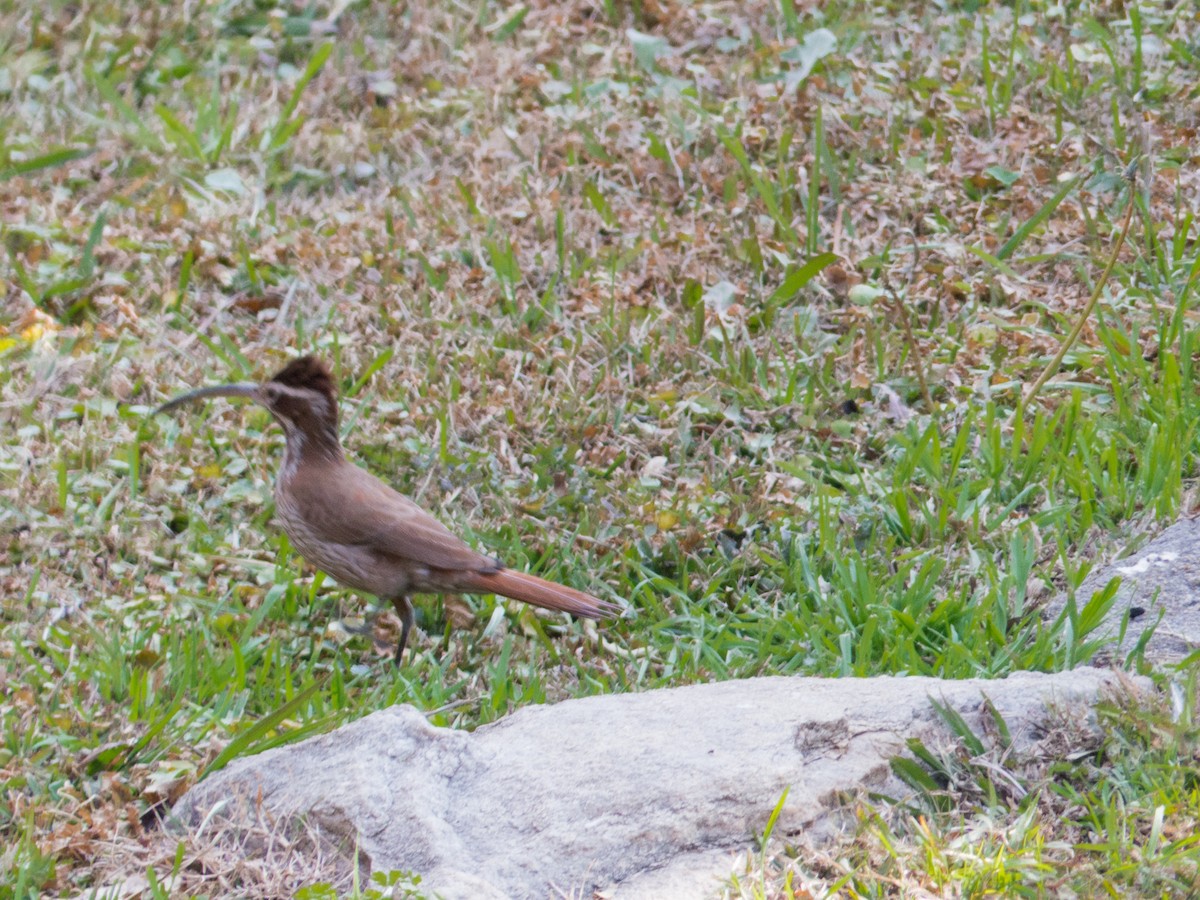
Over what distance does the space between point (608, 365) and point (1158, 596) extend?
2.38 metres

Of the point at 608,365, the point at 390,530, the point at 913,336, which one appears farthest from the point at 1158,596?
the point at 608,365

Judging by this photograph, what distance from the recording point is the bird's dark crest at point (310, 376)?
15.9 feet

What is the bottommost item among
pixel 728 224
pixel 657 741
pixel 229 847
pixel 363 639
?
pixel 363 639

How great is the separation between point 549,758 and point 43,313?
3.79 meters

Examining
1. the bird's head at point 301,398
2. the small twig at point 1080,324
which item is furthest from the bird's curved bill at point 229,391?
the small twig at point 1080,324

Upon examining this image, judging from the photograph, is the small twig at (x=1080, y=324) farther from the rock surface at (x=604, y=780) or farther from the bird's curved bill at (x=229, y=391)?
the bird's curved bill at (x=229, y=391)

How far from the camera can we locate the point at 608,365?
586 cm

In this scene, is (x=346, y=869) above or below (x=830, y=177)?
below

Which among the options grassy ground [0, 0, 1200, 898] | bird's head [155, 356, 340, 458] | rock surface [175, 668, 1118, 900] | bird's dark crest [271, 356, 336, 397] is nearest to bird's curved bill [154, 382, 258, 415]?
bird's head [155, 356, 340, 458]

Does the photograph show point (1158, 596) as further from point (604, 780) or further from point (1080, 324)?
point (604, 780)

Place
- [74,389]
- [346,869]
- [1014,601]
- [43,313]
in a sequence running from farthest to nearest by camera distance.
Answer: [43,313] → [74,389] → [1014,601] → [346,869]

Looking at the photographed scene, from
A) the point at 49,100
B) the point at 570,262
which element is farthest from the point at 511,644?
the point at 49,100

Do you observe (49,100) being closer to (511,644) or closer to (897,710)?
(511,644)

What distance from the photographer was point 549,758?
3.54 metres
